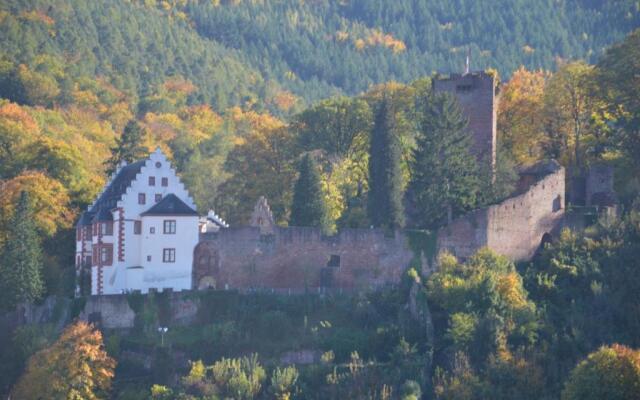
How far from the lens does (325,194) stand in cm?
7856

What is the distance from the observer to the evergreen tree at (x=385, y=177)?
7212 centimetres

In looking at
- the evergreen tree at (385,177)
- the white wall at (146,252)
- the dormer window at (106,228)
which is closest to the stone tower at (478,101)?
the evergreen tree at (385,177)

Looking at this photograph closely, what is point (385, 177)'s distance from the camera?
238ft

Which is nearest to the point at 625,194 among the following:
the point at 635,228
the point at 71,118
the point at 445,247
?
the point at 635,228

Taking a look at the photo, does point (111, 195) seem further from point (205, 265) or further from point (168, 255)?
point (205, 265)

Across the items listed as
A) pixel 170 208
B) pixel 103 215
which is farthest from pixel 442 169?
pixel 103 215

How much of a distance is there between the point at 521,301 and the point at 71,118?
57.9m

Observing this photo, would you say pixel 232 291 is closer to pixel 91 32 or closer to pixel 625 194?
pixel 625 194

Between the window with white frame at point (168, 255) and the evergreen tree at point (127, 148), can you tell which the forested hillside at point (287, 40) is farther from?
the window with white frame at point (168, 255)

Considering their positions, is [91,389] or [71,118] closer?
[91,389]

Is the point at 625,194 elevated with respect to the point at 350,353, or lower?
elevated

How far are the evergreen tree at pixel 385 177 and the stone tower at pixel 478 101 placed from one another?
3.98 metres

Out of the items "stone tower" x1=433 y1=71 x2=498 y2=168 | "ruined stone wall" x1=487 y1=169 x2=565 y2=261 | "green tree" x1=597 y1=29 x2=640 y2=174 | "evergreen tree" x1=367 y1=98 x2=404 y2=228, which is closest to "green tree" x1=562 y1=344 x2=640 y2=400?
"ruined stone wall" x1=487 y1=169 x2=565 y2=261

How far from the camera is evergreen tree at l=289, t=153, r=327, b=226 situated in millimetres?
73625
